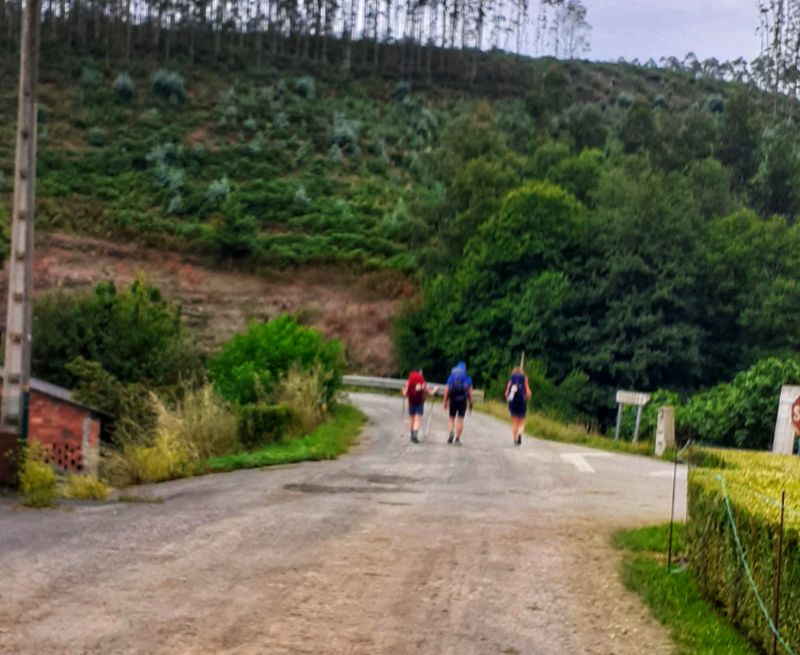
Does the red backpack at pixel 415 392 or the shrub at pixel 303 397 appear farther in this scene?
the shrub at pixel 303 397

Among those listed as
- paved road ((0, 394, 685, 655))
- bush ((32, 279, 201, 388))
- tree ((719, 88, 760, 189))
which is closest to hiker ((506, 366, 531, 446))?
paved road ((0, 394, 685, 655))

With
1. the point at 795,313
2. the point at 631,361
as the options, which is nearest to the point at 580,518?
the point at 631,361

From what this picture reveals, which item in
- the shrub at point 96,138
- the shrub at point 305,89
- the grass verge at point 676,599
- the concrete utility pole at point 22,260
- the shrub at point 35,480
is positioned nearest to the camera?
the grass verge at point 676,599

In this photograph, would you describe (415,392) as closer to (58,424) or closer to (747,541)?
(58,424)

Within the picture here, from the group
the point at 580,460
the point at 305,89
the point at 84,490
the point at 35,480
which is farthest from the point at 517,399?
the point at 305,89

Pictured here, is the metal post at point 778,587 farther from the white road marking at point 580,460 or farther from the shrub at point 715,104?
the shrub at point 715,104

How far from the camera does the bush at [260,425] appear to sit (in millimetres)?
23141

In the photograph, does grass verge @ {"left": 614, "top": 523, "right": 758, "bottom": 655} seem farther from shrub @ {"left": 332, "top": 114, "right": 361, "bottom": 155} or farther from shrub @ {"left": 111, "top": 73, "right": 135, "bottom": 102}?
shrub @ {"left": 111, "top": 73, "right": 135, "bottom": 102}

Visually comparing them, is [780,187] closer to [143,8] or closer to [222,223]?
[222,223]

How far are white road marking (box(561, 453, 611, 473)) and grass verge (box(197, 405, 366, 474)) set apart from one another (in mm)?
4339

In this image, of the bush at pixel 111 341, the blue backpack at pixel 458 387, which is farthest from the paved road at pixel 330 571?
the bush at pixel 111 341

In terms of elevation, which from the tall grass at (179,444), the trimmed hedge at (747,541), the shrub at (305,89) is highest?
the shrub at (305,89)

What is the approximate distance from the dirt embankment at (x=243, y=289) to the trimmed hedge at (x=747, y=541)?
1988 inches

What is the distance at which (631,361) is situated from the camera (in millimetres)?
51938
